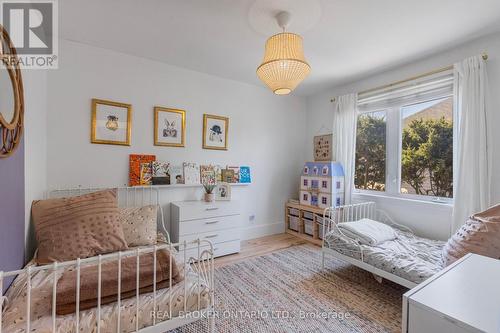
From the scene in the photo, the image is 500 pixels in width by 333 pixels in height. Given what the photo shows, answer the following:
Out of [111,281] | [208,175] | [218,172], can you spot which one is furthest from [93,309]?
[218,172]

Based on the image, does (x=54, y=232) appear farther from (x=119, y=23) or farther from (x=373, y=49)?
(x=373, y=49)

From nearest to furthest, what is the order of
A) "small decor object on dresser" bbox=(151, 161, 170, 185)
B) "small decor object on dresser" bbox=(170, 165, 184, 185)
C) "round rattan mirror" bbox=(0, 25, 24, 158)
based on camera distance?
"round rattan mirror" bbox=(0, 25, 24, 158)
"small decor object on dresser" bbox=(151, 161, 170, 185)
"small decor object on dresser" bbox=(170, 165, 184, 185)

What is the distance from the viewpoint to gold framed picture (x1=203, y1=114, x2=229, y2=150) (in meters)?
3.09

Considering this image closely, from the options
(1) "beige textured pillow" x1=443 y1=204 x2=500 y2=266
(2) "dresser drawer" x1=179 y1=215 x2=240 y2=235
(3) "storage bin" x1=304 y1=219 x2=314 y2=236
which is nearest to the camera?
(1) "beige textured pillow" x1=443 y1=204 x2=500 y2=266

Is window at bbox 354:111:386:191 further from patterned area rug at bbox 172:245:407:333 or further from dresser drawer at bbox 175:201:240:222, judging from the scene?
dresser drawer at bbox 175:201:240:222

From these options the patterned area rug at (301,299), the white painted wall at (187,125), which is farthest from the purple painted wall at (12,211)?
the patterned area rug at (301,299)

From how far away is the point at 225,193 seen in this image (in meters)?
3.01

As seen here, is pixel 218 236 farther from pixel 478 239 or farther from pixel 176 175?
pixel 478 239

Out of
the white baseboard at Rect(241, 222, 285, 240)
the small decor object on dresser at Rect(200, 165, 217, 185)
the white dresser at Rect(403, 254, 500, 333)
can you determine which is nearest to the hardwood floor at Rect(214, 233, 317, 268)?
the white baseboard at Rect(241, 222, 285, 240)

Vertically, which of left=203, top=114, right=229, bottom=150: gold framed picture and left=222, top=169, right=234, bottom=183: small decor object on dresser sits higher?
left=203, top=114, right=229, bottom=150: gold framed picture

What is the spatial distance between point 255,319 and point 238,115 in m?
2.58

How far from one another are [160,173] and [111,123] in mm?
764

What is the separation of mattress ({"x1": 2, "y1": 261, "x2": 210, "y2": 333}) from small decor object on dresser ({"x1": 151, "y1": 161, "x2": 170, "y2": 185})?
1.41 m

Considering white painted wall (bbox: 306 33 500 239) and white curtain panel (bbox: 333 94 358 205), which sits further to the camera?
white curtain panel (bbox: 333 94 358 205)
